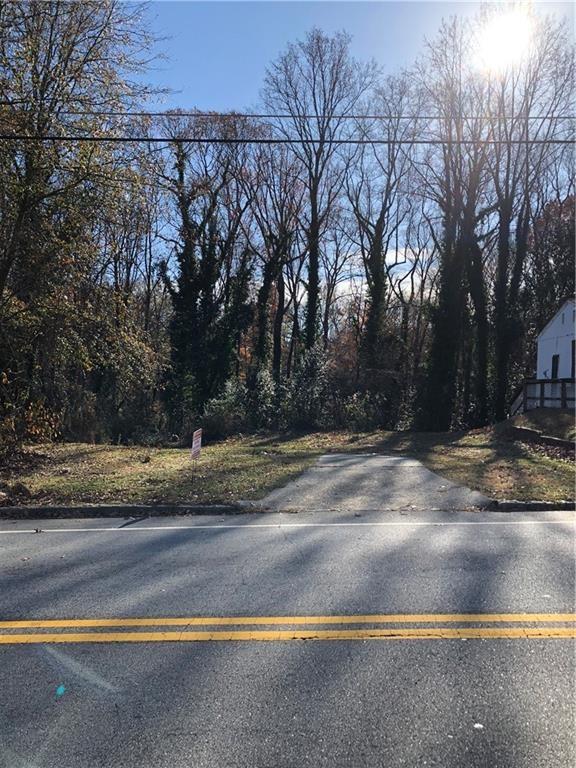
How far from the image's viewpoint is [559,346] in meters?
28.8

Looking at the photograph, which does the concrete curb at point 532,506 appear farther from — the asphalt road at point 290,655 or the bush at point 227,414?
the bush at point 227,414

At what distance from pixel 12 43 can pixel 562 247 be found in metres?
35.4

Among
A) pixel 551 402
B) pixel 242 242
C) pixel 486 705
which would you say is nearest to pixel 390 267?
pixel 242 242

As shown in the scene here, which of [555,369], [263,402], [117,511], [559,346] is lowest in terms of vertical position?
[117,511]

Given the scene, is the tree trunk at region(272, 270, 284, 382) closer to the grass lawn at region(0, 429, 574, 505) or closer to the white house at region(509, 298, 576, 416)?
the white house at region(509, 298, 576, 416)

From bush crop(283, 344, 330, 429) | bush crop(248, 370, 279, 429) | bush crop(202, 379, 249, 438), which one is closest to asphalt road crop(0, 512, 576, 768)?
bush crop(202, 379, 249, 438)

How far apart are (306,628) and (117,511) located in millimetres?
5478

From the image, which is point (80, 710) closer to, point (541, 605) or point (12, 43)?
point (541, 605)

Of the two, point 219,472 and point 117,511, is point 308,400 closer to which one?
point 219,472

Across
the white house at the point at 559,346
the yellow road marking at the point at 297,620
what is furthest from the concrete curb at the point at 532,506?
the white house at the point at 559,346

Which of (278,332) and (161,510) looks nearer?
(161,510)

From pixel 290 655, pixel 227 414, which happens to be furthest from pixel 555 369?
pixel 290 655

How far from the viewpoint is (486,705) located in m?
3.37

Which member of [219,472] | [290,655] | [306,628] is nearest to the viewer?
[290,655]
